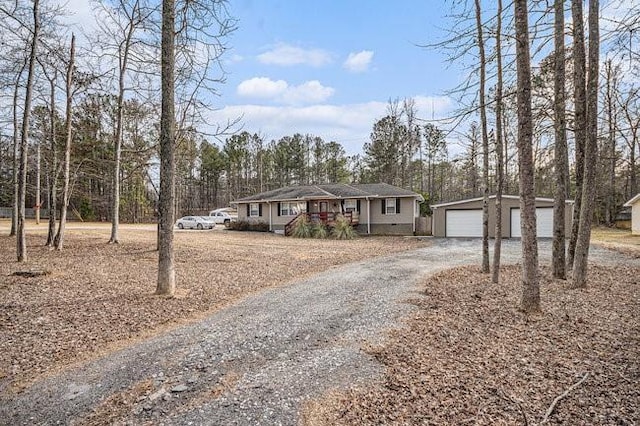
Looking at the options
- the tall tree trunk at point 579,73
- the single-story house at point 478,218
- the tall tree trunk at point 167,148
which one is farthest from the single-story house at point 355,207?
the tall tree trunk at point 167,148

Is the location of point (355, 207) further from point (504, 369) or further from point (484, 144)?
point (504, 369)

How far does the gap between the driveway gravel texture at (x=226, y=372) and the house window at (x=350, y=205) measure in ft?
63.6

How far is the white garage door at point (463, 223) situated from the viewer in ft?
72.3

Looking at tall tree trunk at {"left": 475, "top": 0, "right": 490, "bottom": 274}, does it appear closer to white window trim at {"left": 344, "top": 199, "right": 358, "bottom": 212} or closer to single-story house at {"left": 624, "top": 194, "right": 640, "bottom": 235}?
white window trim at {"left": 344, "top": 199, "right": 358, "bottom": 212}

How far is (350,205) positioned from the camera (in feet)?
83.9

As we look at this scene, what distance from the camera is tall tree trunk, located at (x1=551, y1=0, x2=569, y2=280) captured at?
730 cm

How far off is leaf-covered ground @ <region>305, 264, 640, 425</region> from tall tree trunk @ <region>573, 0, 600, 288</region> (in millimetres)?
1095

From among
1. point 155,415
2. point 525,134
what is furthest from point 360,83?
point 155,415

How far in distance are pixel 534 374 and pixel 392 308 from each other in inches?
100

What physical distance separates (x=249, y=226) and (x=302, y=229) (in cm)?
664

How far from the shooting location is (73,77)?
1135 cm

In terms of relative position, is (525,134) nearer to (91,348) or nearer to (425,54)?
(425,54)

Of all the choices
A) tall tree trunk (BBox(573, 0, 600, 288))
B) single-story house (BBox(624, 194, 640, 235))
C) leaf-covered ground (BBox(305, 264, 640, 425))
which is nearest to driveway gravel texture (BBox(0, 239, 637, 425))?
leaf-covered ground (BBox(305, 264, 640, 425))

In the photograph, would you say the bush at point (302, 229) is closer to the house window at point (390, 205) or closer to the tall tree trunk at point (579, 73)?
the house window at point (390, 205)
